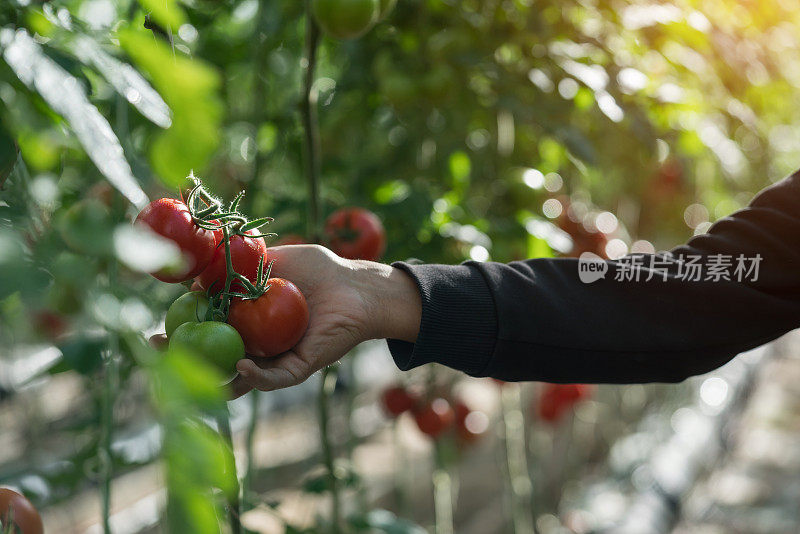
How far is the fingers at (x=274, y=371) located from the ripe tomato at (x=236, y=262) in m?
0.09

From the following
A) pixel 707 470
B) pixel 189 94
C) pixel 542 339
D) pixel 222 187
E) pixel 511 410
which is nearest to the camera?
pixel 189 94

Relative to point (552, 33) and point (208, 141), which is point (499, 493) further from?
point (208, 141)

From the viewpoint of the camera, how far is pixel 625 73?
3.64 ft

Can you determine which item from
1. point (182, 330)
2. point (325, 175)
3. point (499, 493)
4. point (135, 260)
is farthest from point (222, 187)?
point (499, 493)

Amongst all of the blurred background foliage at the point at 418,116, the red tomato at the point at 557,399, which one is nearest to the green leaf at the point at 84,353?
the blurred background foliage at the point at 418,116

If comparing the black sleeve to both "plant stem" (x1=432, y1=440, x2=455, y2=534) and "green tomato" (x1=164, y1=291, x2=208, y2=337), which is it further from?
"plant stem" (x1=432, y1=440, x2=455, y2=534)

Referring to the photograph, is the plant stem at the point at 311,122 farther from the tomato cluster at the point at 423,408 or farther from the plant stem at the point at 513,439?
the plant stem at the point at 513,439

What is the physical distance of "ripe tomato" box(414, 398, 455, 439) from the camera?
1.68 meters

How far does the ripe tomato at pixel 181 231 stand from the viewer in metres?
0.68

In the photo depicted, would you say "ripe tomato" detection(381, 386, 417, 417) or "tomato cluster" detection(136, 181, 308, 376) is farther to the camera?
"ripe tomato" detection(381, 386, 417, 417)

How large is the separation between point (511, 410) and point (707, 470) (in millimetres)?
1859

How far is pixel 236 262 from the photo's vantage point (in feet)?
2.48

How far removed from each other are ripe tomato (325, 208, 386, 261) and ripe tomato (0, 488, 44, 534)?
1.86 feet

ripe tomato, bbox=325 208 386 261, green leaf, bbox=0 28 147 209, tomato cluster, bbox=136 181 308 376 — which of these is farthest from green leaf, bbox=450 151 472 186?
green leaf, bbox=0 28 147 209
